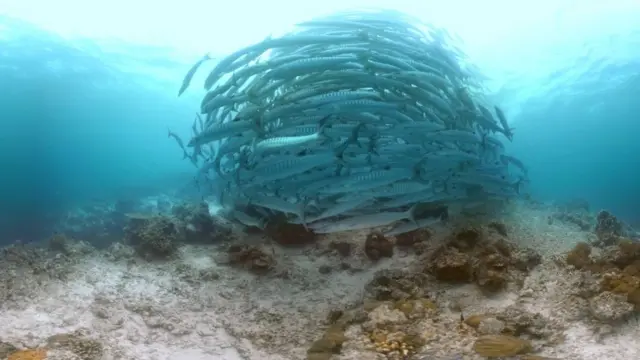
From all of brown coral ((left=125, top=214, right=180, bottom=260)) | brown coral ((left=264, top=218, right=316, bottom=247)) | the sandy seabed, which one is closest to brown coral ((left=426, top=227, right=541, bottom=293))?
the sandy seabed

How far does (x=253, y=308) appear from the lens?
675 centimetres

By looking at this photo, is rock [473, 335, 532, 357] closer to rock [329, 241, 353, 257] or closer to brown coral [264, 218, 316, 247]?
rock [329, 241, 353, 257]

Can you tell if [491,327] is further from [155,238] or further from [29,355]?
[155,238]

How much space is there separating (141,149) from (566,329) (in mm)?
60392

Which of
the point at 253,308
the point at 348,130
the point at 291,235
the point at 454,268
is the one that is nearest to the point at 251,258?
the point at 291,235

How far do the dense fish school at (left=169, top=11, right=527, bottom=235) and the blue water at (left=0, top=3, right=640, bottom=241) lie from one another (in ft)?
28.7

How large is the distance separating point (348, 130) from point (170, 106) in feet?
96.6

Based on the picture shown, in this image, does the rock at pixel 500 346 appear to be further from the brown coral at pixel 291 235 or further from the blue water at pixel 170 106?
the blue water at pixel 170 106

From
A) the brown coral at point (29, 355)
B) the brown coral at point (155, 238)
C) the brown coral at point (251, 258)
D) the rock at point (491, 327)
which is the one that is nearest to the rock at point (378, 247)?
the brown coral at point (251, 258)

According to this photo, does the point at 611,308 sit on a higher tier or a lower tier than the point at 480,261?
lower

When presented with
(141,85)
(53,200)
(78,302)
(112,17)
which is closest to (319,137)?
(78,302)

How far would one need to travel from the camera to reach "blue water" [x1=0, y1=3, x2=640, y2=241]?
1941 cm

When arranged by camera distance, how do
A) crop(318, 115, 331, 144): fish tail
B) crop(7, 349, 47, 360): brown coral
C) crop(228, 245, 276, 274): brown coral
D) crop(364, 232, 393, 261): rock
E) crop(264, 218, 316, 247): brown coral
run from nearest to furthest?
crop(7, 349, 47, 360): brown coral
crop(318, 115, 331, 144): fish tail
crop(228, 245, 276, 274): brown coral
crop(364, 232, 393, 261): rock
crop(264, 218, 316, 247): brown coral

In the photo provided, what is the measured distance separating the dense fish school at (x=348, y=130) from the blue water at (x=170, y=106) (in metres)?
8.76
